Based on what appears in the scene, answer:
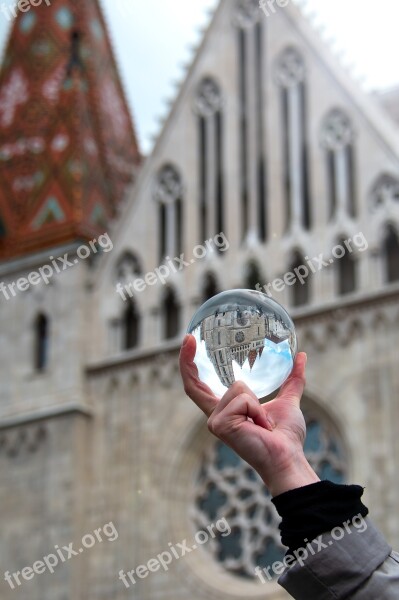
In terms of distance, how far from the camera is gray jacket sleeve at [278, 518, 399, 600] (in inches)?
65.0

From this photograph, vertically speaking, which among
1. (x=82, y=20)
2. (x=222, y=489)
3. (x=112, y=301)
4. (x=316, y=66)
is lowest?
(x=222, y=489)

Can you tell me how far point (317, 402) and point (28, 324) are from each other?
147 inches

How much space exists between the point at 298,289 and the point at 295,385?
9.88 m

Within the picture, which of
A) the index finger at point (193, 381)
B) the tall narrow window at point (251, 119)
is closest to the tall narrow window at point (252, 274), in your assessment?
the tall narrow window at point (251, 119)

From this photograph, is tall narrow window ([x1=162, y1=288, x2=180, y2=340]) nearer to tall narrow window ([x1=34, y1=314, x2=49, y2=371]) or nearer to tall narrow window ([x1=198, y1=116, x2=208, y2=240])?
tall narrow window ([x1=198, y1=116, x2=208, y2=240])

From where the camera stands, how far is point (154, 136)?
13.8m

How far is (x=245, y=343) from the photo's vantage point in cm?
196

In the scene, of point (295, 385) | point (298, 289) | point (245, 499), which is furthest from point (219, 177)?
point (295, 385)

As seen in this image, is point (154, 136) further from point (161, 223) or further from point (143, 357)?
point (143, 357)

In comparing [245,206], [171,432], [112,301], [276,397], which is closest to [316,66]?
[245,206]

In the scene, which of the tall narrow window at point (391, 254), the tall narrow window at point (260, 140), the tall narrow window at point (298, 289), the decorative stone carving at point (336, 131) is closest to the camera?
the tall narrow window at point (391, 254)

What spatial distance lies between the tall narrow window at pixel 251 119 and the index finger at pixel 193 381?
33.9ft

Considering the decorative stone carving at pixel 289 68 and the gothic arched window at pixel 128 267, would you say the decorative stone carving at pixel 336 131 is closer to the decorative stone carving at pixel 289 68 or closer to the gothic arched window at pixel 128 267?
the decorative stone carving at pixel 289 68

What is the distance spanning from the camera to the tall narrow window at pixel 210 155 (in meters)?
13.0
